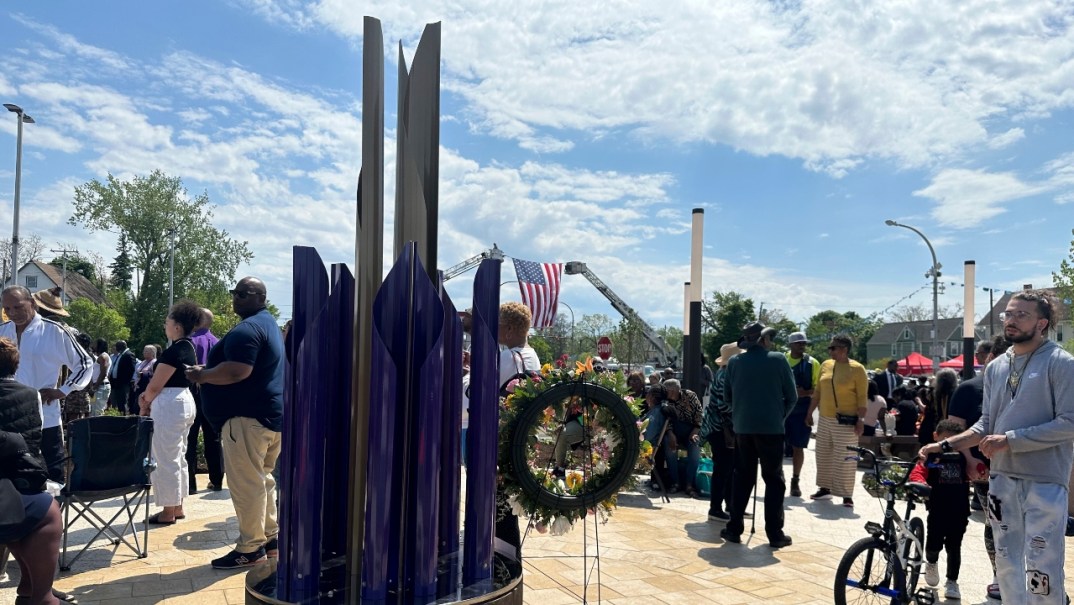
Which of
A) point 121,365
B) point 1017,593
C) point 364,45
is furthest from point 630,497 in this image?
point 121,365

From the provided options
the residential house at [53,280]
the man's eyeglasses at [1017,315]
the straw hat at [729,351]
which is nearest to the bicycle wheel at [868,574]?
the man's eyeglasses at [1017,315]

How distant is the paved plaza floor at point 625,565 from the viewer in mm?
4281

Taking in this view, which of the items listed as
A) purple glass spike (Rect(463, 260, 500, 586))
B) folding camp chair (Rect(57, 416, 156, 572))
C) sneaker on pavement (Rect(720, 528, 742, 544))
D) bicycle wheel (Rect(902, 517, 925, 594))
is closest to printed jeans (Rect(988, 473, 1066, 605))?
bicycle wheel (Rect(902, 517, 925, 594))

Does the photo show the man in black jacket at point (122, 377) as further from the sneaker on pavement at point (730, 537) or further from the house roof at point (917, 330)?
the house roof at point (917, 330)

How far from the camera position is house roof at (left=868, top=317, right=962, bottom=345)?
75.8m

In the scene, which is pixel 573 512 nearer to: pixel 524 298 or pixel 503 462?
pixel 503 462

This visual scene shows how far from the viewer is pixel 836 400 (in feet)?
25.8

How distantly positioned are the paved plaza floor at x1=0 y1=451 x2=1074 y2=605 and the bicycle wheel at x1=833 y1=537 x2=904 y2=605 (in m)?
0.36

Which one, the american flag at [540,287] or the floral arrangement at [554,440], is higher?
the american flag at [540,287]

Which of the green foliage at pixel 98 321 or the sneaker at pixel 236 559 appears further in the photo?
the green foliage at pixel 98 321

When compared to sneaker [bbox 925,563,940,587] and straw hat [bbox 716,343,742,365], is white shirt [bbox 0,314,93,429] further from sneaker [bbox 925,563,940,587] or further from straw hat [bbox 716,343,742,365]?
sneaker [bbox 925,563,940,587]

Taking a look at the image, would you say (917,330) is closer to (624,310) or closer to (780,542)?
(624,310)

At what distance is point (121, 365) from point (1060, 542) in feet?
42.6

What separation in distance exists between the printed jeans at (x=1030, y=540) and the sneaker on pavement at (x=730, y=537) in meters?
2.43
